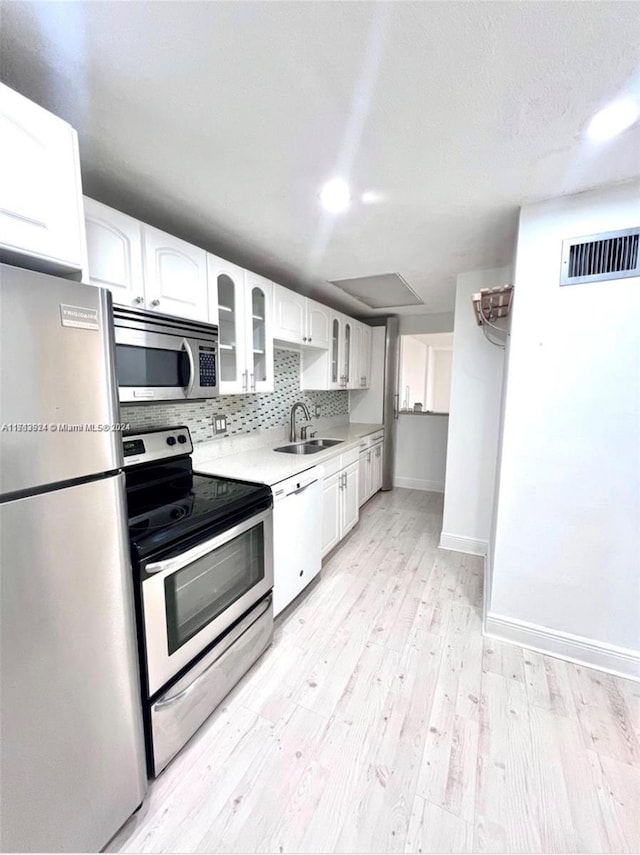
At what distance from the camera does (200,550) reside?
4.52 ft

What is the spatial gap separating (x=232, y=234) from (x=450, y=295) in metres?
2.26

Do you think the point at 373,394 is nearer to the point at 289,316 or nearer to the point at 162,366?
the point at 289,316

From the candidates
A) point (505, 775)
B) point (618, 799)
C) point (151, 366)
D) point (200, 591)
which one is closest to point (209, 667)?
point (200, 591)

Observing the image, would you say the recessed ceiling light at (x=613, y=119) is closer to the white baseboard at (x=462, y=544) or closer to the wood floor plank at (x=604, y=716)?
the wood floor plank at (x=604, y=716)

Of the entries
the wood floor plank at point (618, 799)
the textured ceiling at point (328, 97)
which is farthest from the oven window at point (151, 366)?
the wood floor plank at point (618, 799)

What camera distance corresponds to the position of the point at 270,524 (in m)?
1.82

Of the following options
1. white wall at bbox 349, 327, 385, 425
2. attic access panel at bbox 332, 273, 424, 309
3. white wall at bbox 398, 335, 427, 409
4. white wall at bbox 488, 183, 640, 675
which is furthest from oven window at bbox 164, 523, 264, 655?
white wall at bbox 398, 335, 427, 409

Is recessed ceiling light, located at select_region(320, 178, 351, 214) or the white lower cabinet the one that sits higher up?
recessed ceiling light, located at select_region(320, 178, 351, 214)

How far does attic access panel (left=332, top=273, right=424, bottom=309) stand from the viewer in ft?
9.62

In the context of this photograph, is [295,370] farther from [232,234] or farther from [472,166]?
[472,166]

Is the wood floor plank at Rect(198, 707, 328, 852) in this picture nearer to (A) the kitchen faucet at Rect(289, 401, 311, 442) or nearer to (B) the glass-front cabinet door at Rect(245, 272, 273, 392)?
(B) the glass-front cabinet door at Rect(245, 272, 273, 392)

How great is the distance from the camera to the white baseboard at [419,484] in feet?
14.9

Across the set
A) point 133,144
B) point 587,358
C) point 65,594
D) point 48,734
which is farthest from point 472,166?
point 48,734

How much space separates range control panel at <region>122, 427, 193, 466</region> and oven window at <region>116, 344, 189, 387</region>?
334mm
